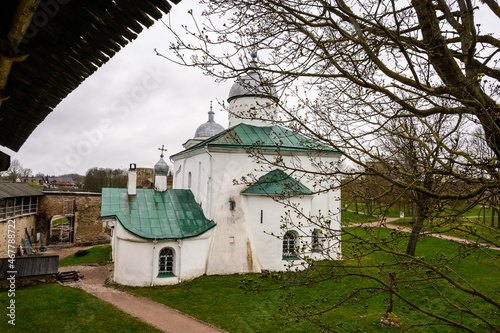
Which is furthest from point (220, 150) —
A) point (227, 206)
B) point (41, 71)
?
point (41, 71)

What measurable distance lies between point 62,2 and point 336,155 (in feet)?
50.4

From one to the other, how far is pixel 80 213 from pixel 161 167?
11.4 metres

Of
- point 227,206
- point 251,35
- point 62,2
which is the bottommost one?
point 227,206

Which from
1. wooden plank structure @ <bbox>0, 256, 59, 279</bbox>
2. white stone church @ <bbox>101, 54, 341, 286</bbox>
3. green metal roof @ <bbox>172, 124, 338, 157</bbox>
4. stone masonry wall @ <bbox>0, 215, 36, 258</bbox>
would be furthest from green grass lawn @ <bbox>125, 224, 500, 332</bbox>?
stone masonry wall @ <bbox>0, 215, 36, 258</bbox>

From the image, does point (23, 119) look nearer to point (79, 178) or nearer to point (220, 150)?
point (220, 150)

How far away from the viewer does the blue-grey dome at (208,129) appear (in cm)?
2625

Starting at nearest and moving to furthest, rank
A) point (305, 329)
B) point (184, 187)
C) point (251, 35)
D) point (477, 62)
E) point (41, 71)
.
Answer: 1. point (41, 71)
2. point (477, 62)
3. point (251, 35)
4. point (305, 329)
5. point (184, 187)

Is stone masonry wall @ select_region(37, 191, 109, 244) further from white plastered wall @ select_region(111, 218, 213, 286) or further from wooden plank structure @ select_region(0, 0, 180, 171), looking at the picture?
wooden plank structure @ select_region(0, 0, 180, 171)

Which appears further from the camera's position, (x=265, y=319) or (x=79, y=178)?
(x=79, y=178)

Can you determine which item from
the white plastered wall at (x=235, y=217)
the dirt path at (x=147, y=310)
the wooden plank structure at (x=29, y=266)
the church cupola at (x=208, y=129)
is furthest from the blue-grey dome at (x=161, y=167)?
the church cupola at (x=208, y=129)

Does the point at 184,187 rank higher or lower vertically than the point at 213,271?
higher

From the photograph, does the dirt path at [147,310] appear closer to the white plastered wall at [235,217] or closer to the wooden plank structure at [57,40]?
the white plastered wall at [235,217]

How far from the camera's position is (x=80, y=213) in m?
25.1

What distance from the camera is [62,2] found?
1878 mm
